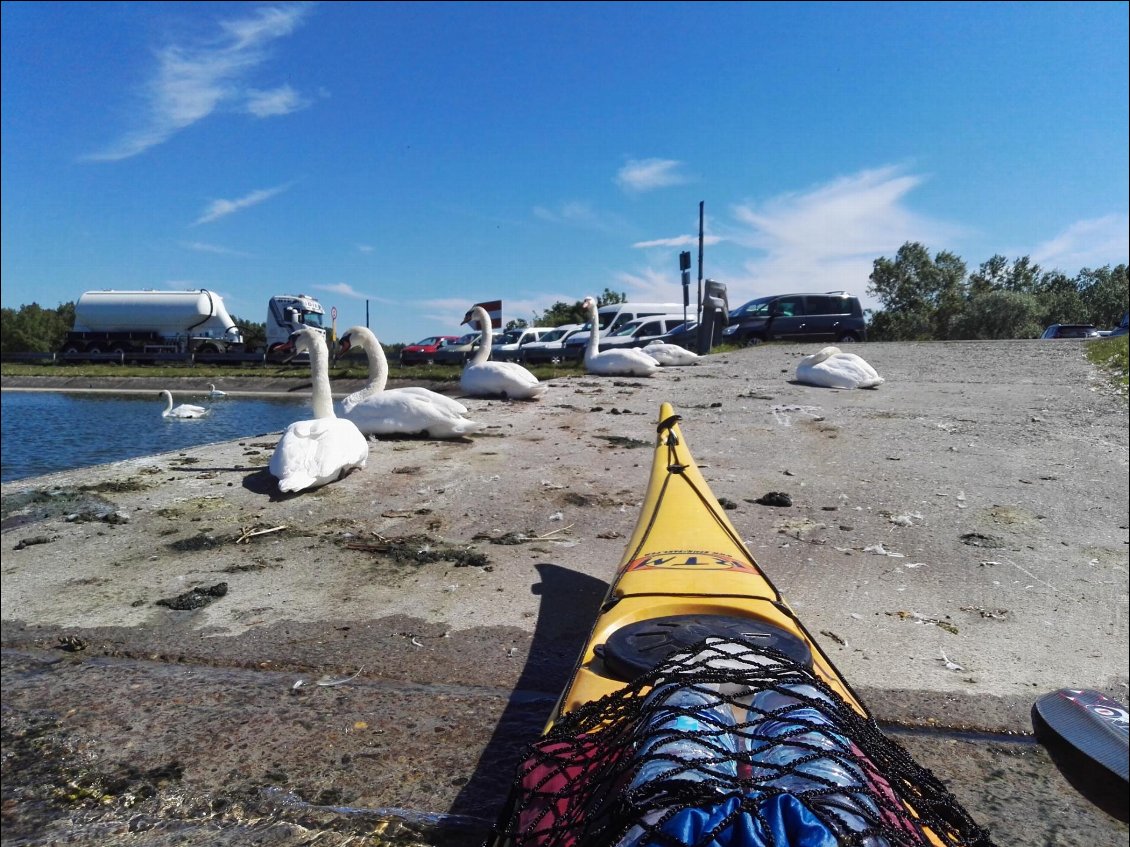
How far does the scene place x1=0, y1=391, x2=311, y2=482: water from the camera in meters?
11.2

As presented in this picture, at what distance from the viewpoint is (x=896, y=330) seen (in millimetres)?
44750

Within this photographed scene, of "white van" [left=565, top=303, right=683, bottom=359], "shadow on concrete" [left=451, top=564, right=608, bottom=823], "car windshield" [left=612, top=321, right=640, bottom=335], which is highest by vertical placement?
"white van" [left=565, top=303, right=683, bottom=359]

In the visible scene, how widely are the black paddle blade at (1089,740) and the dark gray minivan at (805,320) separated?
20.5 m

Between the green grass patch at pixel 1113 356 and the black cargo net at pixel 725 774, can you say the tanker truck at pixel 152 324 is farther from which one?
the black cargo net at pixel 725 774

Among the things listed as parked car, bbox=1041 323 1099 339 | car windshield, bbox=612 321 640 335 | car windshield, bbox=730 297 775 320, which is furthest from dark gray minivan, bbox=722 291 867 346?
parked car, bbox=1041 323 1099 339

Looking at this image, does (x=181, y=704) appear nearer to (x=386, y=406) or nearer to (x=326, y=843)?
(x=326, y=843)

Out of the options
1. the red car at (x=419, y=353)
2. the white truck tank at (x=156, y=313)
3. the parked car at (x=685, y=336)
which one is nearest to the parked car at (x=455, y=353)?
the red car at (x=419, y=353)

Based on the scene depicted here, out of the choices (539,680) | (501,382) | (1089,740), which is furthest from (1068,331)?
(539,680)

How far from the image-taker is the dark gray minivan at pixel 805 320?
2242 cm

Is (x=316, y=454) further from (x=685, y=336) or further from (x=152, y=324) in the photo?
(x=152, y=324)

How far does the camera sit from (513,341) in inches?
1229

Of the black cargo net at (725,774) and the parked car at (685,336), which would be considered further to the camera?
the parked car at (685,336)

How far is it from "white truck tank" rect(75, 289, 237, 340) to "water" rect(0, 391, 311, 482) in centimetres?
1399

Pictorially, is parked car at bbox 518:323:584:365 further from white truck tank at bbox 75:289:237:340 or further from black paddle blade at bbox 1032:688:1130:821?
black paddle blade at bbox 1032:688:1130:821
